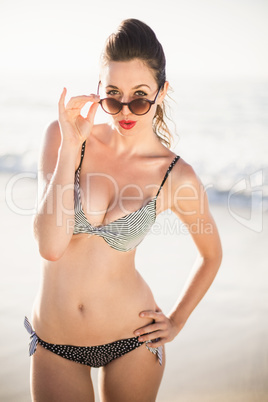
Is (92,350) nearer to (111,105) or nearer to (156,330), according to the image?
(156,330)

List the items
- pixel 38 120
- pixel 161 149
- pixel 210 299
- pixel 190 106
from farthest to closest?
1. pixel 190 106
2. pixel 38 120
3. pixel 210 299
4. pixel 161 149

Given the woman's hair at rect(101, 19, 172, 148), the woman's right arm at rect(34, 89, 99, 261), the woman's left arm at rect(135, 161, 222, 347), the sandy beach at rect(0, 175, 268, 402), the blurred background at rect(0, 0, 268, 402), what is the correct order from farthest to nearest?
the blurred background at rect(0, 0, 268, 402) → the sandy beach at rect(0, 175, 268, 402) → the woman's left arm at rect(135, 161, 222, 347) → the woman's hair at rect(101, 19, 172, 148) → the woman's right arm at rect(34, 89, 99, 261)

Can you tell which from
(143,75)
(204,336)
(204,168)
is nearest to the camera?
(143,75)

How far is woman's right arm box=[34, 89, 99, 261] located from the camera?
2062mm

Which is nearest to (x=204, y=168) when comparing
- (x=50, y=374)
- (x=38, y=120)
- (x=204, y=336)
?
(x=38, y=120)

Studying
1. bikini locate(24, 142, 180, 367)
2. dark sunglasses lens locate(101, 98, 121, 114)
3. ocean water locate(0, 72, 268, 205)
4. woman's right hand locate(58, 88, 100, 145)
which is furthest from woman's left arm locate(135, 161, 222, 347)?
ocean water locate(0, 72, 268, 205)

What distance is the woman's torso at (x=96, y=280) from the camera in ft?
7.52

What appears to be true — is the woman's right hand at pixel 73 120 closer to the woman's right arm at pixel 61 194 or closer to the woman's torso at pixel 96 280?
the woman's right arm at pixel 61 194

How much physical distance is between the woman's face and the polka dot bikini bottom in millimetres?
1132

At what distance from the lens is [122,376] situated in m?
2.34

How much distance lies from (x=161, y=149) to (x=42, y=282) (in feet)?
3.29

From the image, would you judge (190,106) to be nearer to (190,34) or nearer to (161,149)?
(190,34)

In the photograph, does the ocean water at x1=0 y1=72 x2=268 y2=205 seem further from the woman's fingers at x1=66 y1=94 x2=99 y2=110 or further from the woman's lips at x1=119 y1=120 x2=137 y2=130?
the woman's fingers at x1=66 y1=94 x2=99 y2=110

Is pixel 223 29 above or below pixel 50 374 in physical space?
above
